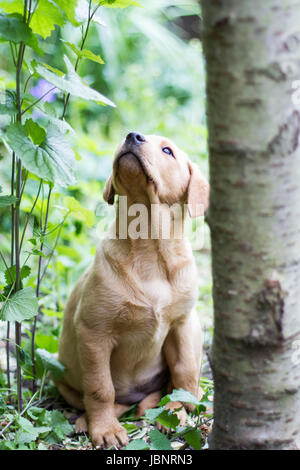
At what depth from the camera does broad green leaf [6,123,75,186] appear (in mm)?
1684

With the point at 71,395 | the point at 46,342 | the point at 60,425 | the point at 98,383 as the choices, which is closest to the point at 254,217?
the point at 98,383

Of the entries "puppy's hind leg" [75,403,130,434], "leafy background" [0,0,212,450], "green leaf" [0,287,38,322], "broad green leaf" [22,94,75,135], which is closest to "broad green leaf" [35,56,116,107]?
"leafy background" [0,0,212,450]

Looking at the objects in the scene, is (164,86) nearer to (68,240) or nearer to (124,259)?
(68,240)

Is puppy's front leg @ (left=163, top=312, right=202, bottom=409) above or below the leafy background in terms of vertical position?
below

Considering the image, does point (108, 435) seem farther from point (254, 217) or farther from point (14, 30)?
point (14, 30)

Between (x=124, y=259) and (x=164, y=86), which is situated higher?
(x=164, y=86)

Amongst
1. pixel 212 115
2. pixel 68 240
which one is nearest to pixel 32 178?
pixel 212 115

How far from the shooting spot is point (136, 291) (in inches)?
86.7

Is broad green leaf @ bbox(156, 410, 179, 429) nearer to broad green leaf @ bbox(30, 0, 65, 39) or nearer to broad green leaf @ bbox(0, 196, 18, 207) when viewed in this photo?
broad green leaf @ bbox(0, 196, 18, 207)

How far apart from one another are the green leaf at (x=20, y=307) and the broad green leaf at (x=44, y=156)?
17.9 inches

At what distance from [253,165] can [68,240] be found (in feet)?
9.91

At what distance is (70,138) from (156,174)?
0.42 metres

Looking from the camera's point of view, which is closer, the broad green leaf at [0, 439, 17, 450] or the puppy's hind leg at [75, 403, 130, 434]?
the broad green leaf at [0, 439, 17, 450]

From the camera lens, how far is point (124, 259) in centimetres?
224
